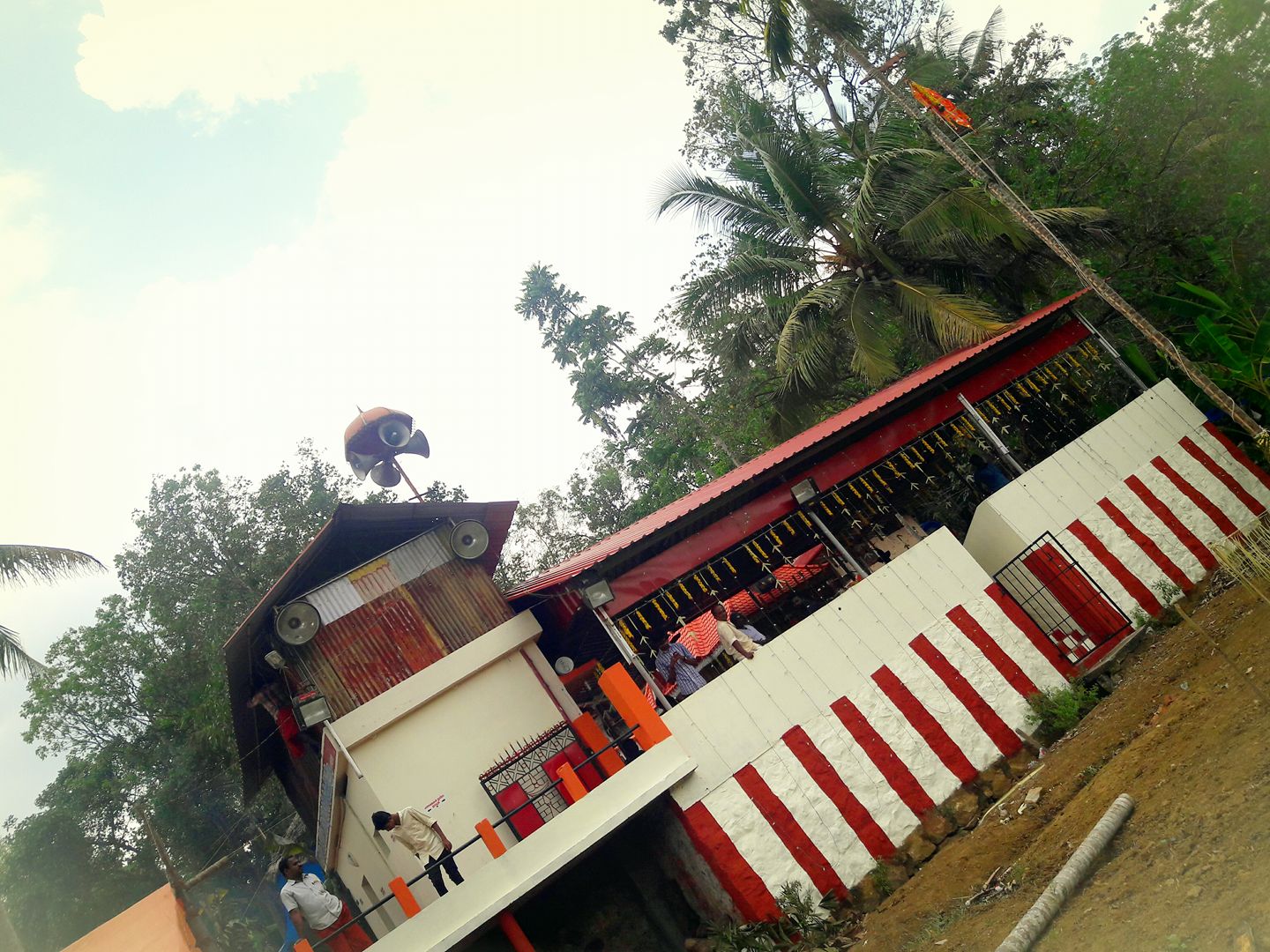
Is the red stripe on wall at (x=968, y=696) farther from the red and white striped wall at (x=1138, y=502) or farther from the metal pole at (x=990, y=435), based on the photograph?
the metal pole at (x=990, y=435)

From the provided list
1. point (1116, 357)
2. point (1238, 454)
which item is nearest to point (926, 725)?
point (1238, 454)

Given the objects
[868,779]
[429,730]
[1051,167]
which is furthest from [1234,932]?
[1051,167]

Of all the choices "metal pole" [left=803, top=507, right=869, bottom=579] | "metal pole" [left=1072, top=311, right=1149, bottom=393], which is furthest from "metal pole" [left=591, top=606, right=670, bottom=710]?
"metal pole" [left=1072, top=311, right=1149, bottom=393]

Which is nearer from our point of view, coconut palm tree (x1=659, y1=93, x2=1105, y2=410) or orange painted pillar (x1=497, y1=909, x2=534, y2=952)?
orange painted pillar (x1=497, y1=909, x2=534, y2=952)

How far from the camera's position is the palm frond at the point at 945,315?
1415 cm

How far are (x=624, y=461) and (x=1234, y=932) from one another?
28113 millimetres

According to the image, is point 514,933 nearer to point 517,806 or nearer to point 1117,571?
point 517,806

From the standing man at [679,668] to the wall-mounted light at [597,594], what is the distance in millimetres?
1424

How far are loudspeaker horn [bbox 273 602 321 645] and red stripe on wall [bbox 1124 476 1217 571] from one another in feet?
40.5

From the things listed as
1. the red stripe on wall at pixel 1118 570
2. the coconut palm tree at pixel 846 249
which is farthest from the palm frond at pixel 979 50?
the red stripe on wall at pixel 1118 570

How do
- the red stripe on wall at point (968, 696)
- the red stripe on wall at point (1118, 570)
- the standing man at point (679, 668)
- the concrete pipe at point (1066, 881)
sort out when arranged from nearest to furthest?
the concrete pipe at point (1066, 881) → the red stripe on wall at point (968, 696) → the standing man at point (679, 668) → the red stripe on wall at point (1118, 570)

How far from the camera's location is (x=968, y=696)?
404 inches

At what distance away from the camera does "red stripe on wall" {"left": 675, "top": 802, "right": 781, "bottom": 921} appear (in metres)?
8.68

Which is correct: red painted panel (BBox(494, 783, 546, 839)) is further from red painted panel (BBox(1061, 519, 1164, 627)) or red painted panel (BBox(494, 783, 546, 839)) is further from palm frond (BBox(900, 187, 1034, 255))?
palm frond (BBox(900, 187, 1034, 255))
